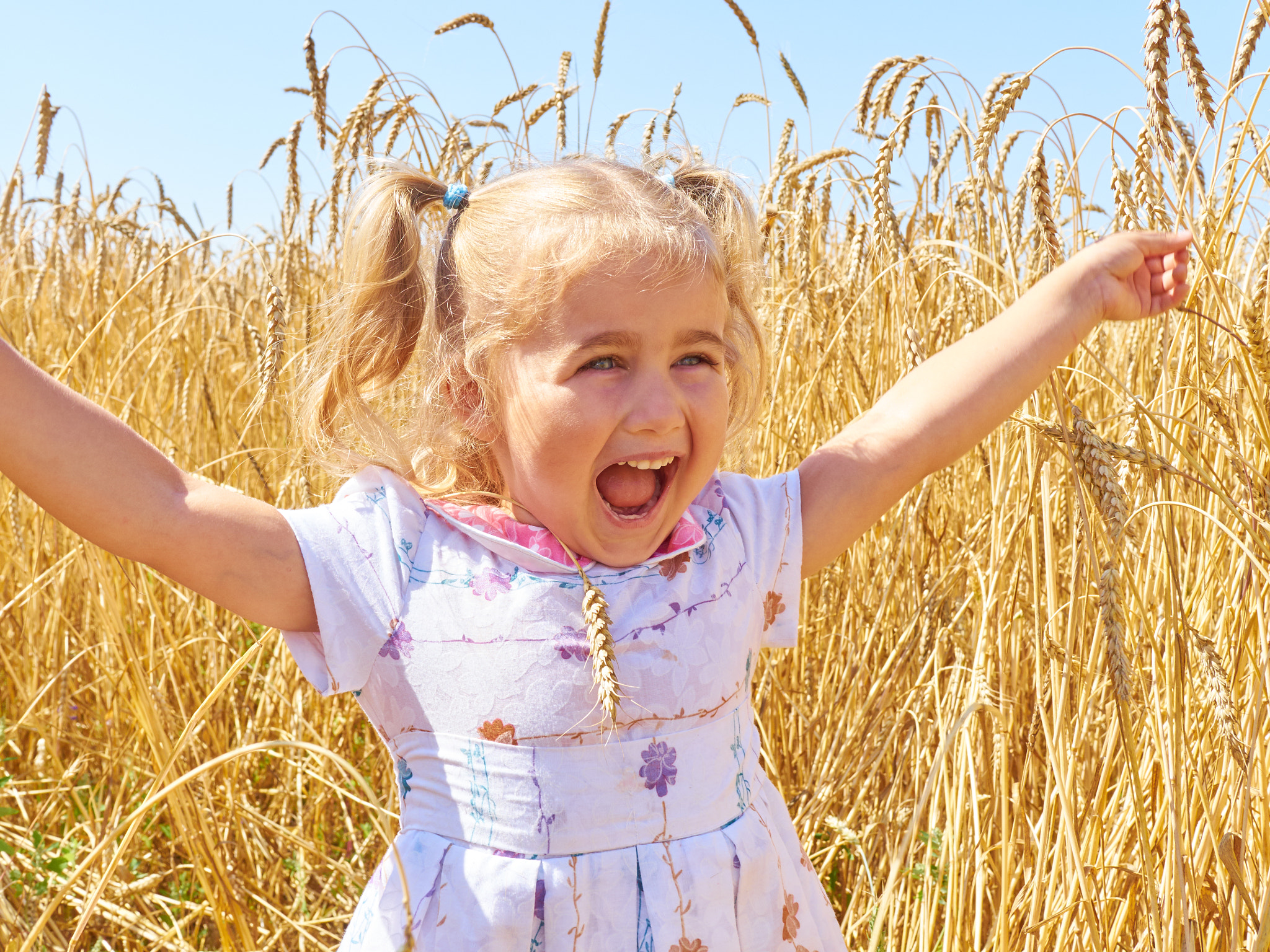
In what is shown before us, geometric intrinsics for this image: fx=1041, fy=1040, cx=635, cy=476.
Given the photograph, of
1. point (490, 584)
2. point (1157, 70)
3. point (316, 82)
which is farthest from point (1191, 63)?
point (316, 82)

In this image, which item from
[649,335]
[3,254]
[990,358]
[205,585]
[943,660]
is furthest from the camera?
[3,254]

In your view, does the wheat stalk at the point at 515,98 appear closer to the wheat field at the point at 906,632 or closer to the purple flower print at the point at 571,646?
the wheat field at the point at 906,632

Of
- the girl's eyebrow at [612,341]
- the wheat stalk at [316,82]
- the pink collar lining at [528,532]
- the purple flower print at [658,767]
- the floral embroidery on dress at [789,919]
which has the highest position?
the wheat stalk at [316,82]

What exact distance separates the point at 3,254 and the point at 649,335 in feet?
10.1

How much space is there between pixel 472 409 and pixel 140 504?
0.39 m

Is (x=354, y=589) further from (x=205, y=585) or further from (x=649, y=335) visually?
(x=649, y=335)

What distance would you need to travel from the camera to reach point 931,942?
1.29 meters

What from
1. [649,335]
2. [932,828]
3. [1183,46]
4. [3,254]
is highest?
[3,254]

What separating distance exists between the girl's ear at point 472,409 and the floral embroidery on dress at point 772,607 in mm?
351

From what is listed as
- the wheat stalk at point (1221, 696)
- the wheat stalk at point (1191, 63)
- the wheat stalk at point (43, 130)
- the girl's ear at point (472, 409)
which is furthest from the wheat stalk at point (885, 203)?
the wheat stalk at point (43, 130)

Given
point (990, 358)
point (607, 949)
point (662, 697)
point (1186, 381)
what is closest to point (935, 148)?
point (1186, 381)

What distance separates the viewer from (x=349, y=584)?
974mm

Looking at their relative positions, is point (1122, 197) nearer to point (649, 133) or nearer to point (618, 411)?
point (618, 411)

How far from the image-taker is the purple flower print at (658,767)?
3.27 feet
